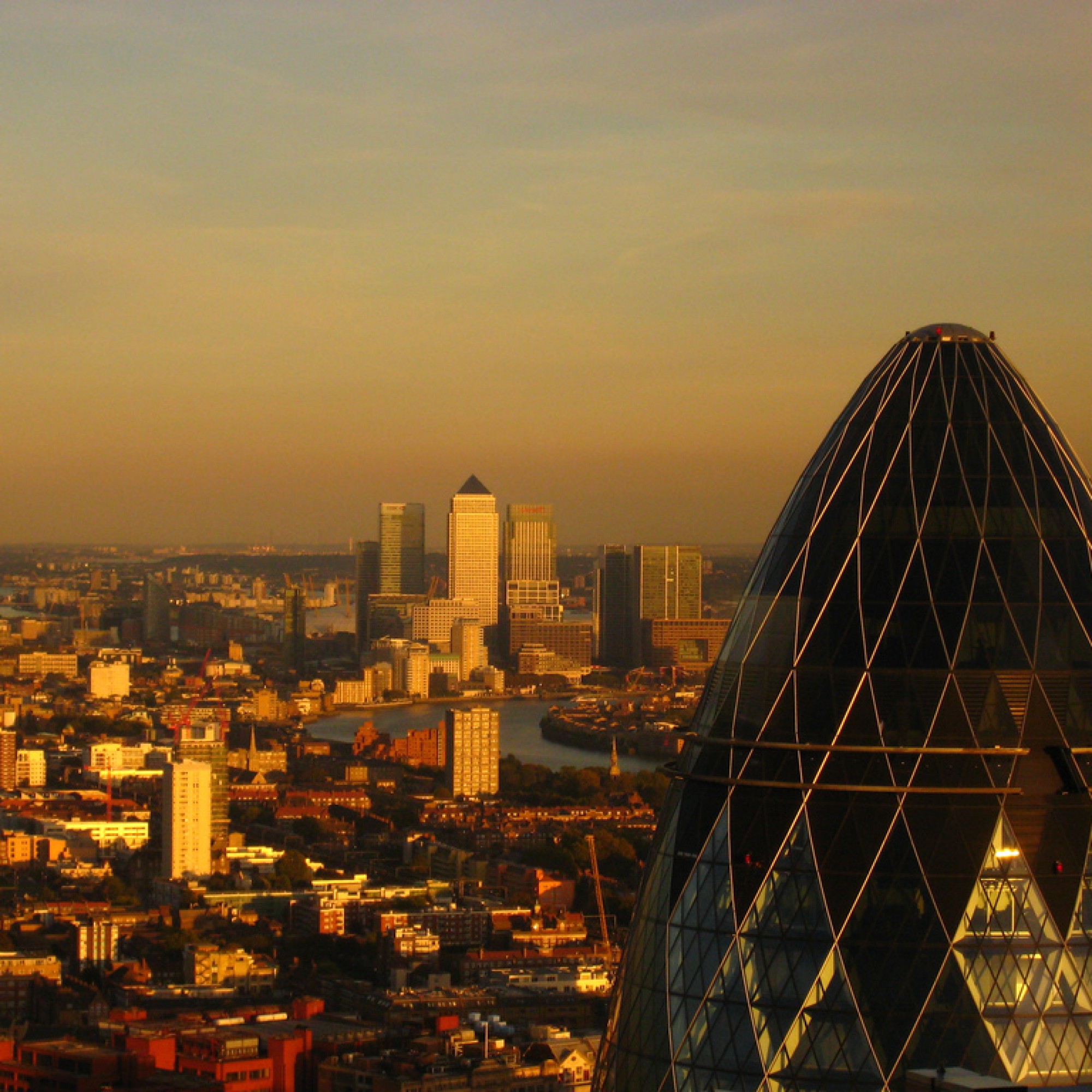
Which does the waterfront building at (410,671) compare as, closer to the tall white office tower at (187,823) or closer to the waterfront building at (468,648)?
the waterfront building at (468,648)

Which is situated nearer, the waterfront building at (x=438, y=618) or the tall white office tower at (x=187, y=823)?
the tall white office tower at (x=187, y=823)

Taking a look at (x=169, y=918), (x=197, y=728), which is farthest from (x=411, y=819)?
(x=169, y=918)

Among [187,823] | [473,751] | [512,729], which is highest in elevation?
[473,751]

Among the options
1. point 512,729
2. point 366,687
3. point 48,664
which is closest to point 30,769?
point 512,729

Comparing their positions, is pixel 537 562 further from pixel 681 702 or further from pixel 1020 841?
pixel 1020 841

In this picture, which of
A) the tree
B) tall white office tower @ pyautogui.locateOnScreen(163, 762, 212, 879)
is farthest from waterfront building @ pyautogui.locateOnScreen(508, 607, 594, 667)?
the tree

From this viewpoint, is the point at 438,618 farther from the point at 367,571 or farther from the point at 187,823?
the point at 187,823

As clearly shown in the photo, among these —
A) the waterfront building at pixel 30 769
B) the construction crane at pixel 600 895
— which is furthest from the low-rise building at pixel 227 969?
the waterfront building at pixel 30 769
